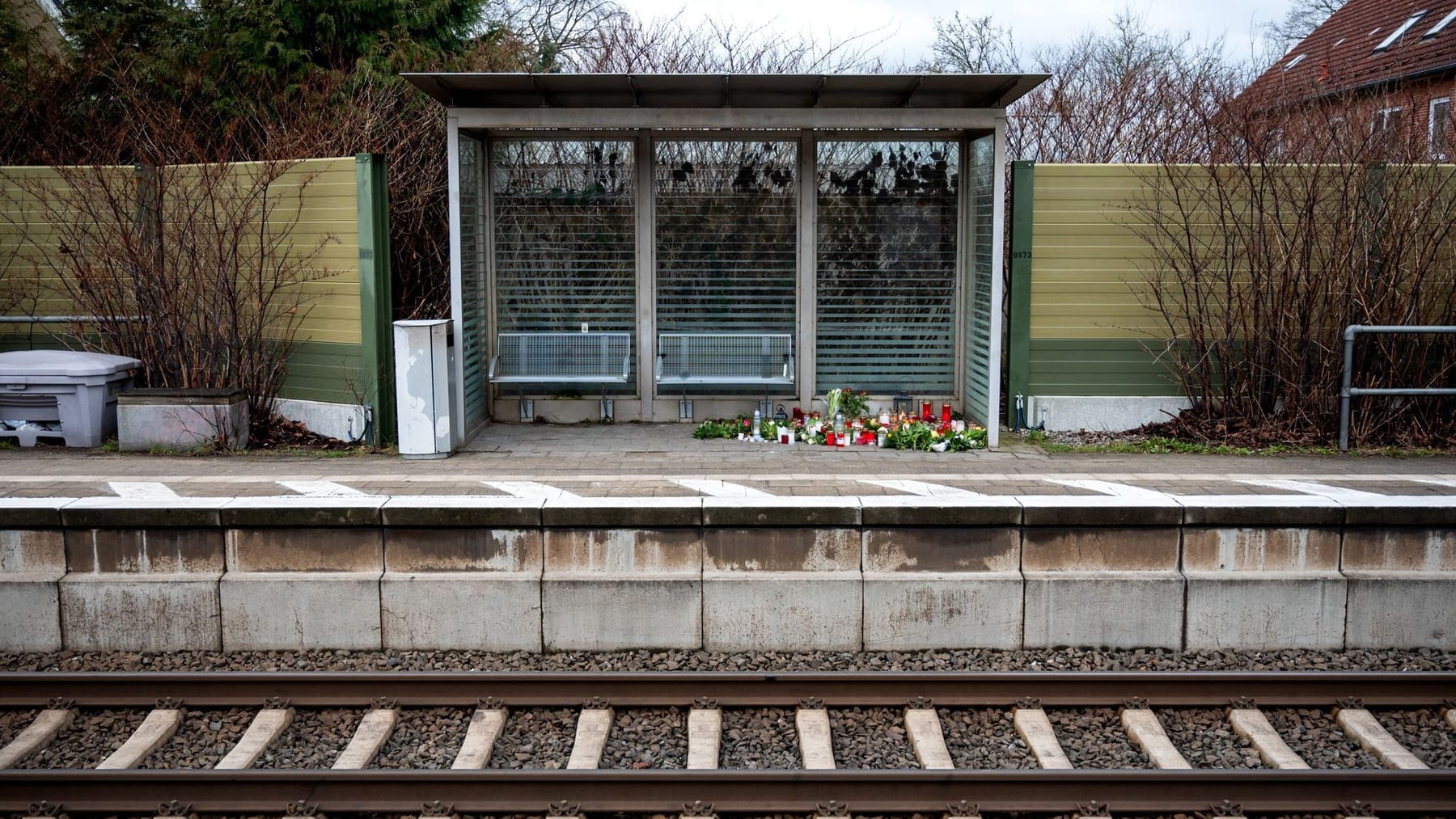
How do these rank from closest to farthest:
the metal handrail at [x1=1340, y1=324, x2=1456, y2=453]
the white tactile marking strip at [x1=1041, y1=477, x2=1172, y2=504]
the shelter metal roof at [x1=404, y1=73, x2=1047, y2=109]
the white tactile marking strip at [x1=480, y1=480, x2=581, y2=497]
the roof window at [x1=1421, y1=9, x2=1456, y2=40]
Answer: the white tactile marking strip at [x1=1041, y1=477, x2=1172, y2=504] → the white tactile marking strip at [x1=480, y1=480, x2=581, y2=497] → the metal handrail at [x1=1340, y1=324, x2=1456, y2=453] → the shelter metal roof at [x1=404, y1=73, x2=1047, y2=109] → the roof window at [x1=1421, y1=9, x2=1456, y2=40]

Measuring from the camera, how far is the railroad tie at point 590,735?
570 cm

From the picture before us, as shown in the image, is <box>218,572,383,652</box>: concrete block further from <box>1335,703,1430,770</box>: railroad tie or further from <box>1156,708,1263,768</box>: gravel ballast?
<box>1335,703,1430,770</box>: railroad tie

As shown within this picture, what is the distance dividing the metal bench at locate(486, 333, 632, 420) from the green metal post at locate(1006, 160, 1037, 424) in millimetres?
3682

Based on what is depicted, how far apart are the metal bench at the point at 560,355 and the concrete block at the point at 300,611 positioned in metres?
A: 4.87

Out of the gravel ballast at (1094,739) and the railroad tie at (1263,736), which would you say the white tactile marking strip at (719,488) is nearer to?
the gravel ballast at (1094,739)

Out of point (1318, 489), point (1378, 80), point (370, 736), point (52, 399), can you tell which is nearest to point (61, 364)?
point (52, 399)

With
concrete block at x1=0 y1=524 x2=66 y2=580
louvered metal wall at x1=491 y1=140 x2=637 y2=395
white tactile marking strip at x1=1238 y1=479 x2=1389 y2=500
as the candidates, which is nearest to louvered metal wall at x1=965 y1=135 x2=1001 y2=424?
white tactile marking strip at x1=1238 y1=479 x2=1389 y2=500

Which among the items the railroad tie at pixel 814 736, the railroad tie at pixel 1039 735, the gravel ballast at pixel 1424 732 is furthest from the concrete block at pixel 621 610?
the gravel ballast at pixel 1424 732

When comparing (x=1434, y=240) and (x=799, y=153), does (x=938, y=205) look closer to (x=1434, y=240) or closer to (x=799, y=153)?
(x=799, y=153)

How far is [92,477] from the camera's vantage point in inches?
355

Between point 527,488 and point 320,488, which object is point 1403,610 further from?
point 320,488

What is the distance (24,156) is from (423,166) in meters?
4.97

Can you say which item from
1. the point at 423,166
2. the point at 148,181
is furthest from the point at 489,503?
the point at 423,166

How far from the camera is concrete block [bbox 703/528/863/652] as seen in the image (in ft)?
24.0
